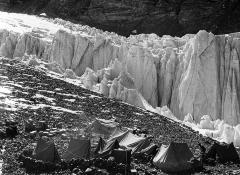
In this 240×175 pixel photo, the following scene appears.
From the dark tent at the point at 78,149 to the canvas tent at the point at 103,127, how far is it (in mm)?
5692

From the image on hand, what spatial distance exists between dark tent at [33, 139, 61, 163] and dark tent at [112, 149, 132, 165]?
136 inches

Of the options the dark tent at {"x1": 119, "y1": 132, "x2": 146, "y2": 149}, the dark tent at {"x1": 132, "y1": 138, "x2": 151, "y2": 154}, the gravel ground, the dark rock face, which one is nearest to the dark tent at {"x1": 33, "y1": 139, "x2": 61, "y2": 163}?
the gravel ground

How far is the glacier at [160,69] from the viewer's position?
172ft

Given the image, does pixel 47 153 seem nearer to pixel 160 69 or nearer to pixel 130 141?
pixel 130 141

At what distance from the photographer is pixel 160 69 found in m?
58.5

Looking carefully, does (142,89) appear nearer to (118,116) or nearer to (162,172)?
(118,116)

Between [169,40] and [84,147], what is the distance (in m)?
34.3

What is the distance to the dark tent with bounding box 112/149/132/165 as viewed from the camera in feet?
98.1

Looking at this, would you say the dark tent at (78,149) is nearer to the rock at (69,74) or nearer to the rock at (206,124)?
the rock at (206,124)

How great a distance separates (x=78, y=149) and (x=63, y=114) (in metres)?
10.2

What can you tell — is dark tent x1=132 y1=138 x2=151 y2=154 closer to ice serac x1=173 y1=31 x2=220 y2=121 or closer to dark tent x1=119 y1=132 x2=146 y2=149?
dark tent x1=119 y1=132 x2=146 y2=149

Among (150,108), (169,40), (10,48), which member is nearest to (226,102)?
(150,108)

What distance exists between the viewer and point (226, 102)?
53.4m

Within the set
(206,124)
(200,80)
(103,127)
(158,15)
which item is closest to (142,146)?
(103,127)
